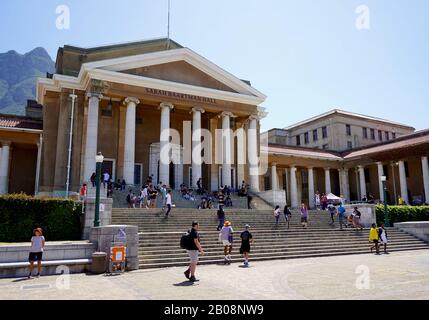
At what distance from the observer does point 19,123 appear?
1188 inches

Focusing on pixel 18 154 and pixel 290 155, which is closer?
pixel 18 154

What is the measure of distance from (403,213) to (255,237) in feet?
47.8

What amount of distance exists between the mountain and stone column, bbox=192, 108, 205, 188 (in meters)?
137

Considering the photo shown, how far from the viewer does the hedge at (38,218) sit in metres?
15.3

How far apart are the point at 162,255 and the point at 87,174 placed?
509 inches

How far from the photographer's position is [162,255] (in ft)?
47.3

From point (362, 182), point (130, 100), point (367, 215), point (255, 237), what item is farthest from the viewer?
point (362, 182)

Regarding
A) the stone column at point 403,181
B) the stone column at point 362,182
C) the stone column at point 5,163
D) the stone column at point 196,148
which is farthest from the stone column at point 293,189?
the stone column at point 5,163

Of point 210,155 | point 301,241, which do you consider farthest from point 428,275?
point 210,155

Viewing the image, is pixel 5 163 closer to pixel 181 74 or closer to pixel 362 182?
pixel 181 74

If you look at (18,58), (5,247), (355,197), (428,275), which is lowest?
(428,275)

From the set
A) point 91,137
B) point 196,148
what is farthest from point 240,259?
point 196,148

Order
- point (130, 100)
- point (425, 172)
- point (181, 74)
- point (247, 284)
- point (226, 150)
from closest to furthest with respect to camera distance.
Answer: point (247, 284) → point (130, 100) → point (181, 74) → point (226, 150) → point (425, 172)
